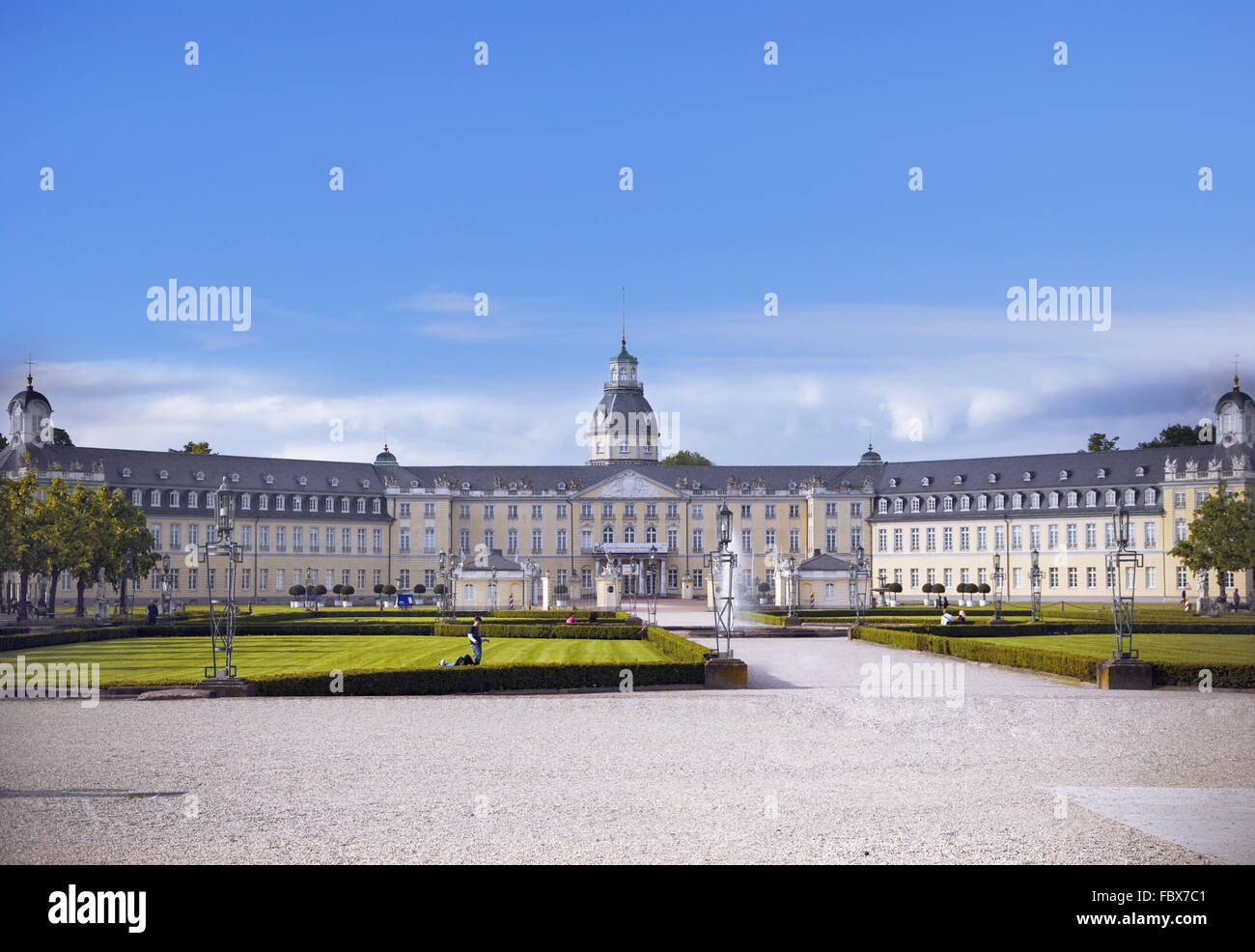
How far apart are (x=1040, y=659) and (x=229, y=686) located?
61.2ft

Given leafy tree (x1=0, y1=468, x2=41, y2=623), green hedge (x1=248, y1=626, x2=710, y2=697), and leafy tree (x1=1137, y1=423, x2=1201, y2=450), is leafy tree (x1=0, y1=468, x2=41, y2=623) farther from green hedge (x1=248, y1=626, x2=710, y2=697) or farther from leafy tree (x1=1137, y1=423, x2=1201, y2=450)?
leafy tree (x1=1137, y1=423, x2=1201, y2=450)

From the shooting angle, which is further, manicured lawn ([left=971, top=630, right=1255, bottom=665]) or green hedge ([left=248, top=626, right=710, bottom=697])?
manicured lawn ([left=971, top=630, right=1255, bottom=665])

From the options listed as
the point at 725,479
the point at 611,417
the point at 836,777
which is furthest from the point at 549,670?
the point at 611,417

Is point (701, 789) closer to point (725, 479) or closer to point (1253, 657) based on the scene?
point (1253, 657)

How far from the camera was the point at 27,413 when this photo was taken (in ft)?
264

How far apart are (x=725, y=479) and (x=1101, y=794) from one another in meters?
101

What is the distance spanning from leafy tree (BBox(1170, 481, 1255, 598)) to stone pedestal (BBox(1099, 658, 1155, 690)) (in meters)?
39.3

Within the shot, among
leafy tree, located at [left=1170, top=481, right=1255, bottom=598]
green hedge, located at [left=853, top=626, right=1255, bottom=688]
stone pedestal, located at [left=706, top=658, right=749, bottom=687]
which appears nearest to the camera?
green hedge, located at [left=853, top=626, right=1255, bottom=688]

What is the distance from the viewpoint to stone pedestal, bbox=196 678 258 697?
2639cm

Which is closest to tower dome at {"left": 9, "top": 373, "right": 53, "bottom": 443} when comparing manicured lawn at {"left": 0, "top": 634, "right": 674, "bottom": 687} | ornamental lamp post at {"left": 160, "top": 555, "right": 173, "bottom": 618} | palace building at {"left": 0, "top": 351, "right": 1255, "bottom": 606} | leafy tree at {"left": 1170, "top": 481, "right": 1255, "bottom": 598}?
palace building at {"left": 0, "top": 351, "right": 1255, "bottom": 606}

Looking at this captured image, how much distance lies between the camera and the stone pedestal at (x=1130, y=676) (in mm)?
27984

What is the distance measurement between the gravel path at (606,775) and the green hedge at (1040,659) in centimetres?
146

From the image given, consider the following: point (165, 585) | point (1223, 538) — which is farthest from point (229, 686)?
point (1223, 538)

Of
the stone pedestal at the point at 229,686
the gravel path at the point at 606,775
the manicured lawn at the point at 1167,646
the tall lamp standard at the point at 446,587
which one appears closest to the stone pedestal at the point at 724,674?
the gravel path at the point at 606,775
